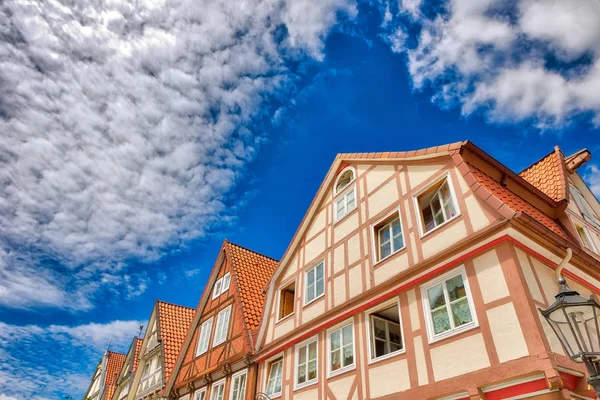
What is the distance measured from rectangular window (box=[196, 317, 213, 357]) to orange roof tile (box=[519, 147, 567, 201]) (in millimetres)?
13160

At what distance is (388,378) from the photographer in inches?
313

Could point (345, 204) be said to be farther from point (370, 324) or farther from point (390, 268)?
point (370, 324)

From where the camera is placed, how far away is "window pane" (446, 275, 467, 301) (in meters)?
7.36

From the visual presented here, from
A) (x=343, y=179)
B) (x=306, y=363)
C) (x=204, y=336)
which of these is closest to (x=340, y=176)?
(x=343, y=179)

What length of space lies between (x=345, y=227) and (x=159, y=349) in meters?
14.2

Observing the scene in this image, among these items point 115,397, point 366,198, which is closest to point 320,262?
point 366,198

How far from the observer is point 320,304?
11.0m

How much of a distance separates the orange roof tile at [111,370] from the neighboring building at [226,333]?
16.5 m

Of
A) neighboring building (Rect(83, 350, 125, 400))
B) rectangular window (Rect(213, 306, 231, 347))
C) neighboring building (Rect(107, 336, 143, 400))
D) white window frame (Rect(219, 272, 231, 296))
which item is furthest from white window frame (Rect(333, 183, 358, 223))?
neighboring building (Rect(83, 350, 125, 400))

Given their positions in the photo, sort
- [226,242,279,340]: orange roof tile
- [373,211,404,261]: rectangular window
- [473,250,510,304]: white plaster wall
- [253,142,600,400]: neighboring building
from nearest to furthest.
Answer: [253,142,600,400]: neighboring building, [473,250,510,304]: white plaster wall, [373,211,404,261]: rectangular window, [226,242,279,340]: orange roof tile

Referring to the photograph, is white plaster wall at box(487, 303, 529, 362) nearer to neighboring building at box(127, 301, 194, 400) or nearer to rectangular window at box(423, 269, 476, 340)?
rectangular window at box(423, 269, 476, 340)

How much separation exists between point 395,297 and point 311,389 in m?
3.41

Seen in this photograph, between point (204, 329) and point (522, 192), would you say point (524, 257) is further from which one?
point (204, 329)

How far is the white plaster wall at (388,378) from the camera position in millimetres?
7625
